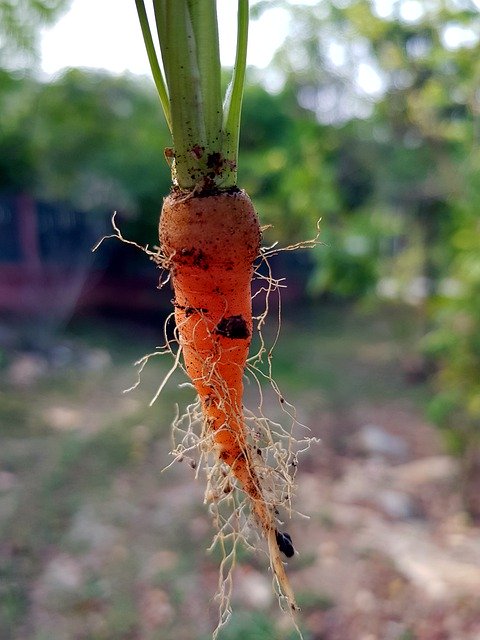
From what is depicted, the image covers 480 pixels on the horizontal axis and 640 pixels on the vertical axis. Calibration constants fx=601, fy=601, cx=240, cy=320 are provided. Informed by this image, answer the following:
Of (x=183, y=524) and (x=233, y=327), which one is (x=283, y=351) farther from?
(x=233, y=327)

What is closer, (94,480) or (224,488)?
(224,488)

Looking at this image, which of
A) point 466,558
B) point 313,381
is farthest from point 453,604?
point 313,381

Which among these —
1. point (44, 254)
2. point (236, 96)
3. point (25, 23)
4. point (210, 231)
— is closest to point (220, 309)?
point (210, 231)

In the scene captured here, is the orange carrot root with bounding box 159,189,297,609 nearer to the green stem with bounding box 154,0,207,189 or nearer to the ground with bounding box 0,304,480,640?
the green stem with bounding box 154,0,207,189

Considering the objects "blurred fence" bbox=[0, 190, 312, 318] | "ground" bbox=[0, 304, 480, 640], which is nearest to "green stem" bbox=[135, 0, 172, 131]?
"ground" bbox=[0, 304, 480, 640]

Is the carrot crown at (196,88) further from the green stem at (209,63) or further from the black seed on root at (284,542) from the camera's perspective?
the black seed on root at (284,542)

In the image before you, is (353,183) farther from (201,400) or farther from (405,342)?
(201,400)
